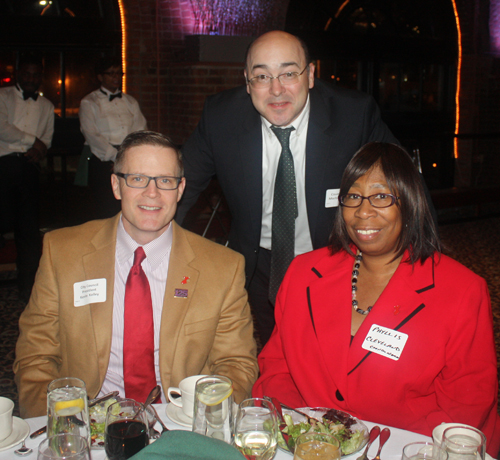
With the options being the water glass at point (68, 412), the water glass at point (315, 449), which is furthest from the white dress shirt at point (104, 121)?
the water glass at point (315, 449)

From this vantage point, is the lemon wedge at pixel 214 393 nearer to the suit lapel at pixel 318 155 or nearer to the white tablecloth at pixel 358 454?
the white tablecloth at pixel 358 454

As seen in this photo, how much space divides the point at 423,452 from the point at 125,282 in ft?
3.68

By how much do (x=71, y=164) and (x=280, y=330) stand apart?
4.88 metres

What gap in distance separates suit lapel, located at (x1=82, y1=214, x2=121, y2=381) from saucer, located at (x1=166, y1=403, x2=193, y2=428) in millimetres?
455

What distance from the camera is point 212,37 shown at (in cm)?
607

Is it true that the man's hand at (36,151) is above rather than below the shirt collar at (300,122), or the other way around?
below

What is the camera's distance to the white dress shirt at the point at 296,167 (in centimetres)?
236

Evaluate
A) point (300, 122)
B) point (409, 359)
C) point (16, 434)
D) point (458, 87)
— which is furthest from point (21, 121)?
point (458, 87)

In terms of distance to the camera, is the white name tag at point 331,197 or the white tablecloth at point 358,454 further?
the white name tag at point 331,197

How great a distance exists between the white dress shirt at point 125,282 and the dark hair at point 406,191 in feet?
2.31

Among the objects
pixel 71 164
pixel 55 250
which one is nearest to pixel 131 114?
pixel 71 164

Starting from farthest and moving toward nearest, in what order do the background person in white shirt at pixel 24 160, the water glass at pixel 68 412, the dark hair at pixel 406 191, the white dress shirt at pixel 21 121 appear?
the white dress shirt at pixel 21 121
the background person in white shirt at pixel 24 160
the dark hair at pixel 406 191
the water glass at pixel 68 412

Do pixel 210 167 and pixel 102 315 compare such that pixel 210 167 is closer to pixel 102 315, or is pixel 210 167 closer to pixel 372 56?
pixel 102 315

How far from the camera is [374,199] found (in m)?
1.76
